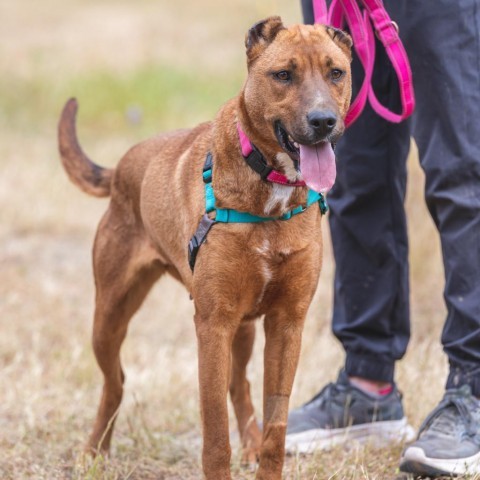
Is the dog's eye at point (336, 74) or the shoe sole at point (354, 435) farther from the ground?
the dog's eye at point (336, 74)

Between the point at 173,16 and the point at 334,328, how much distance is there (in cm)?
1462

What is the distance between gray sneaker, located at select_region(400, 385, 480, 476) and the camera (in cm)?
355

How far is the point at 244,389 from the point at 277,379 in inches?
35.1

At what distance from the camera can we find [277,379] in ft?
11.0

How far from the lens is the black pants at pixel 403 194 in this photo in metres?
3.56

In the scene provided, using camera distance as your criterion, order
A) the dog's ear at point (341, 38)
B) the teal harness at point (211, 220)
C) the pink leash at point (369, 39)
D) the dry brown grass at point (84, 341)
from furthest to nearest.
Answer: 1. the dry brown grass at point (84, 341)
2. the pink leash at point (369, 39)
3. the dog's ear at point (341, 38)
4. the teal harness at point (211, 220)

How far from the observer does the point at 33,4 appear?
1909 cm

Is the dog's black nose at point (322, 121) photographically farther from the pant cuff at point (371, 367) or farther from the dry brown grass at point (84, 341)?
the pant cuff at point (371, 367)

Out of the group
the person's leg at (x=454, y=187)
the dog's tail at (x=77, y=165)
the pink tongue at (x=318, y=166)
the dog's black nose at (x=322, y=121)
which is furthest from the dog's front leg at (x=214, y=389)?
the dog's tail at (x=77, y=165)

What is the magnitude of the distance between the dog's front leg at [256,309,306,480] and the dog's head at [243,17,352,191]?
555 millimetres

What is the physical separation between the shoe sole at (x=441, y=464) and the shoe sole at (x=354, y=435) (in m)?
0.57

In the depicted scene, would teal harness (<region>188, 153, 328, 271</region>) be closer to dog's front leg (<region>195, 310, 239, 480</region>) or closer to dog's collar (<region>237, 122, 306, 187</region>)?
dog's collar (<region>237, 122, 306, 187</region>)

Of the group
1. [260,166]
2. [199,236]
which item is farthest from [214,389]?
[260,166]

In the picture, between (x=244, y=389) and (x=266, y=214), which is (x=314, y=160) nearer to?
(x=266, y=214)
